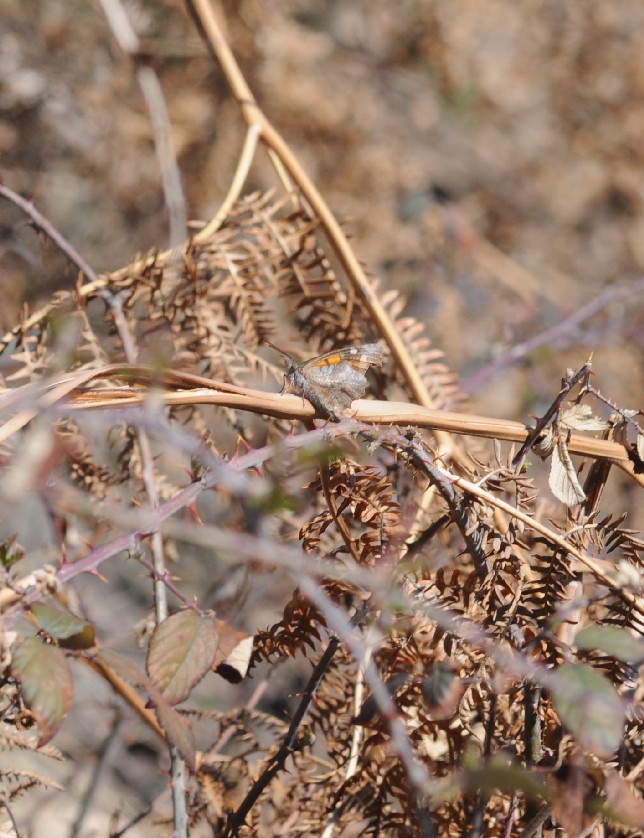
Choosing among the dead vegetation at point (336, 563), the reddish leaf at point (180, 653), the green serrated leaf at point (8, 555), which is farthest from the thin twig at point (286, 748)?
the green serrated leaf at point (8, 555)

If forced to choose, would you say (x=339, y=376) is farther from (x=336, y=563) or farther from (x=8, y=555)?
(x=8, y=555)

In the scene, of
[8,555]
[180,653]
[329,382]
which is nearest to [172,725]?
[180,653]

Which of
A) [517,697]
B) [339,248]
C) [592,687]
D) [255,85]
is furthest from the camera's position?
[255,85]

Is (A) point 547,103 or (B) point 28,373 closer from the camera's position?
(B) point 28,373

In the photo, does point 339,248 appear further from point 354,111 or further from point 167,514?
point 354,111

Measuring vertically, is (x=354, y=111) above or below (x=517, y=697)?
above

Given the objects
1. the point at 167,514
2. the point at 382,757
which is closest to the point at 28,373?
the point at 167,514

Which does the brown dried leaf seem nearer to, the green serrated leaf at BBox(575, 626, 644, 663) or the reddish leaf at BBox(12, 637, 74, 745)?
the green serrated leaf at BBox(575, 626, 644, 663)
